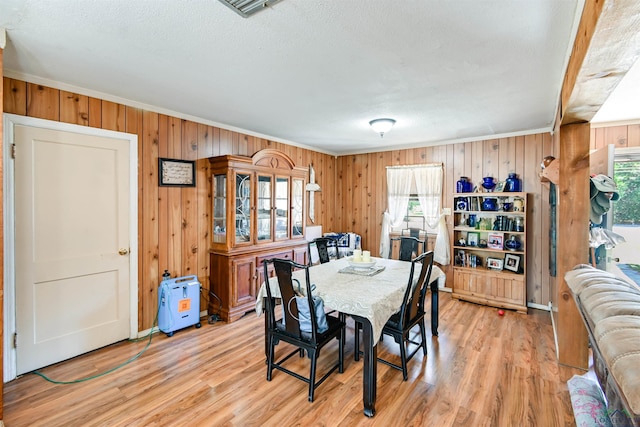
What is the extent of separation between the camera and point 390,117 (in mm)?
3600

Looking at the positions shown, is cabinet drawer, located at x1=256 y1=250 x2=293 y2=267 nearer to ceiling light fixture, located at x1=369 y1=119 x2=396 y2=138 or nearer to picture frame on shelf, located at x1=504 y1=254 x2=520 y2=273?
ceiling light fixture, located at x1=369 y1=119 x2=396 y2=138

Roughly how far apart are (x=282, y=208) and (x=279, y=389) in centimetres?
251

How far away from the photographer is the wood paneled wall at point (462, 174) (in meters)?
4.16

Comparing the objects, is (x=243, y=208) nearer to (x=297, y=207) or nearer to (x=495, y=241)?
(x=297, y=207)

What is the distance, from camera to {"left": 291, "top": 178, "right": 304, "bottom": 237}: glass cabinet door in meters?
4.53

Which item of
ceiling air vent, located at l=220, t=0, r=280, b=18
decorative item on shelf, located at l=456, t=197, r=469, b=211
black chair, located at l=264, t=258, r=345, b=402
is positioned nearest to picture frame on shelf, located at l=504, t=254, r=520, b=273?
decorative item on shelf, located at l=456, t=197, r=469, b=211

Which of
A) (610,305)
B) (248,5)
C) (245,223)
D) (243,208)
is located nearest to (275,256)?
(245,223)

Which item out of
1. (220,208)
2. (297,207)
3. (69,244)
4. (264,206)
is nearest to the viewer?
(69,244)

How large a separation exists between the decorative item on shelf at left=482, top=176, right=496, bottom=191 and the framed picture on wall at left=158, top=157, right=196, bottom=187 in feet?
13.0

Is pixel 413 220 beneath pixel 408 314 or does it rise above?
above

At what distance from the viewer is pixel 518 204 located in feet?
13.9

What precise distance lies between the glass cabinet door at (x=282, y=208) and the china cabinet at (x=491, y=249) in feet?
8.29

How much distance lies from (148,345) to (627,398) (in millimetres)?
3515

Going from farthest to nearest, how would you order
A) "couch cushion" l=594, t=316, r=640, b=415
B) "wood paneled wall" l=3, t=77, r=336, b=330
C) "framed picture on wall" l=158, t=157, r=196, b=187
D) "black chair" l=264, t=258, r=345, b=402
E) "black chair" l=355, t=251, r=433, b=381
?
"framed picture on wall" l=158, t=157, r=196, b=187, "wood paneled wall" l=3, t=77, r=336, b=330, "black chair" l=355, t=251, r=433, b=381, "black chair" l=264, t=258, r=345, b=402, "couch cushion" l=594, t=316, r=640, b=415
